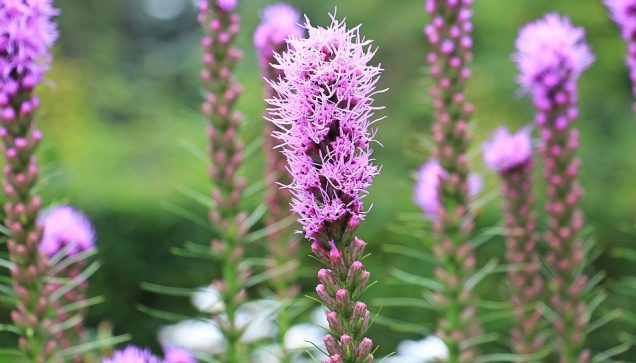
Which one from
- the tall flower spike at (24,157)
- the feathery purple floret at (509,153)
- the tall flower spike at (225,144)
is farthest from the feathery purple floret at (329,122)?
the feathery purple floret at (509,153)

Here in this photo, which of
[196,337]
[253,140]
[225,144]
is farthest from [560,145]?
[253,140]

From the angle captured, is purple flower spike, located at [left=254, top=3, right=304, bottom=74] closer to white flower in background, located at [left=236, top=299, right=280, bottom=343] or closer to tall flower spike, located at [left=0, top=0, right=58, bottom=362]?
white flower in background, located at [left=236, top=299, right=280, bottom=343]

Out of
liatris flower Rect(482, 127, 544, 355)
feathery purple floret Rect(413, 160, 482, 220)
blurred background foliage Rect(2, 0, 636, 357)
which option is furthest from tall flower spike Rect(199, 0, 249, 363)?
liatris flower Rect(482, 127, 544, 355)

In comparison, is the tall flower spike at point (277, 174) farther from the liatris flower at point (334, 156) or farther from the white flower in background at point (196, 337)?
the liatris flower at point (334, 156)

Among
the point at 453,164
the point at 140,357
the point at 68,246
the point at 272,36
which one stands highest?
the point at 272,36

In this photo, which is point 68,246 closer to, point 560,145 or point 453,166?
point 453,166
